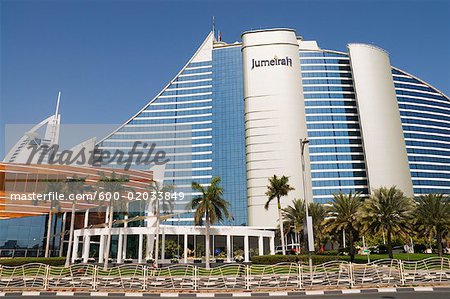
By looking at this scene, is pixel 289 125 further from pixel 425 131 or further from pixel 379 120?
pixel 425 131

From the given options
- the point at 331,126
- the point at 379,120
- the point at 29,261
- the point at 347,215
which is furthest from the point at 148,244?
the point at 379,120

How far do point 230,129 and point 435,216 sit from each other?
223 ft

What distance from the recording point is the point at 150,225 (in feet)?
211

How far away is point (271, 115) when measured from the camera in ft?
316

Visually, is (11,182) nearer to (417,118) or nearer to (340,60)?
(340,60)

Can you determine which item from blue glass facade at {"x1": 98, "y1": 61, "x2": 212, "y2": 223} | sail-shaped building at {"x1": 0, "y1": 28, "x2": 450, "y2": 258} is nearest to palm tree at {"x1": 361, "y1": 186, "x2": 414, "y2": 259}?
sail-shaped building at {"x1": 0, "y1": 28, "x2": 450, "y2": 258}

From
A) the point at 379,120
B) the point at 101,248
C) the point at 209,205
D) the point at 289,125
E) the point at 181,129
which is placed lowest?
the point at 101,248

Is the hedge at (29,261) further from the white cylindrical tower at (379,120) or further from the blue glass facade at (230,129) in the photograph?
the white cylindrical tower at (379,120)

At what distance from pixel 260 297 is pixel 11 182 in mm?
59136

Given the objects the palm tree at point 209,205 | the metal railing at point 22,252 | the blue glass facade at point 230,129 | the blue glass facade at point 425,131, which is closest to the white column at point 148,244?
the palm tree at point 209,205

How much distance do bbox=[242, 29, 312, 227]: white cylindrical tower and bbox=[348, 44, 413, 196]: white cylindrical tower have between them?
20.4m

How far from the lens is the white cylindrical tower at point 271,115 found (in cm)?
9144

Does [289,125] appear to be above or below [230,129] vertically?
below

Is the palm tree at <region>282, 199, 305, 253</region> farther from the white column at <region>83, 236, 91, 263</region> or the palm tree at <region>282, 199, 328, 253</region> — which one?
the white column at <region>83, 236, 91, 263</region>
